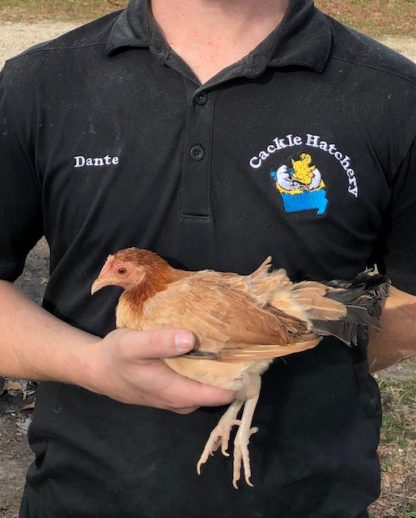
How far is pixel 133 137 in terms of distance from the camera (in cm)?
206

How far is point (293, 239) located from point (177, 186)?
1.05 ft

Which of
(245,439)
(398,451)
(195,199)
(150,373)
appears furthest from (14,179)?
(398,451)

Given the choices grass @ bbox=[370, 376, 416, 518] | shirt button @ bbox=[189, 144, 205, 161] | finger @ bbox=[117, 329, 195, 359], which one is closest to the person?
shirt button @ bbox=[189, 144, 205, 161]

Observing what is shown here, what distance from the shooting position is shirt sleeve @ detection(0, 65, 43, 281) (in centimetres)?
208

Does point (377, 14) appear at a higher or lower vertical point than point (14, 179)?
lower

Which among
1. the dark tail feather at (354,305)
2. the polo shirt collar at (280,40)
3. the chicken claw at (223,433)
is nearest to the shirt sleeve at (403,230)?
the dark tail feather at (354,305)

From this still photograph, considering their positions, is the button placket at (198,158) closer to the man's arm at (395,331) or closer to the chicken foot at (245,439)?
the chicken foot at (245,439)

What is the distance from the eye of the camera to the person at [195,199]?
80.0 inches

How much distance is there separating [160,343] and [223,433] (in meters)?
0.42

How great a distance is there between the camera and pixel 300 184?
203cm

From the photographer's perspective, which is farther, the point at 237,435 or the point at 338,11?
the point at 338,11

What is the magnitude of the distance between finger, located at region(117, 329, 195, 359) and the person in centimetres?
20

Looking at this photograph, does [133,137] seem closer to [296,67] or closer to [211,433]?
[296,67]

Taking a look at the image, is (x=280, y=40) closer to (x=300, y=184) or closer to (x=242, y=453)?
(x=300, y=184)
